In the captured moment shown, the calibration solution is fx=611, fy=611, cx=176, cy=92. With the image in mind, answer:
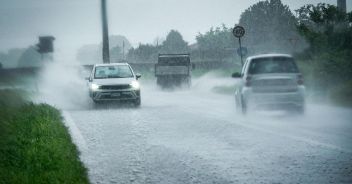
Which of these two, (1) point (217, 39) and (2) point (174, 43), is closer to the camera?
(1) point (217, 39)

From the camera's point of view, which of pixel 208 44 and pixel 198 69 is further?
pixel 208 44

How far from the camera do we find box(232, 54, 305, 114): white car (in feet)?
53.3

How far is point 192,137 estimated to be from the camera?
41.1 ft

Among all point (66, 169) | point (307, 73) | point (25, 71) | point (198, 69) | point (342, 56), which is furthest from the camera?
point (198, 69)

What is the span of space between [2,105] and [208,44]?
8704cm

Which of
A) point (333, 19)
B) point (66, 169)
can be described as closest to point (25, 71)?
point (333, 19)

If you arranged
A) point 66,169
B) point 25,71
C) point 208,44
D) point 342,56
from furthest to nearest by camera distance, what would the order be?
point 208,44
point 25,71
point 342,56
point 66,169

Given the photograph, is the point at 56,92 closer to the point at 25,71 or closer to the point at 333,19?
the point at 333,19

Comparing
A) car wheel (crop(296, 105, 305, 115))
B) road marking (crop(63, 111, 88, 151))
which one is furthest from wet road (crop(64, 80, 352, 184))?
car wheel (crop(296, 105, 305, 115))

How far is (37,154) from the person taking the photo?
963 cm

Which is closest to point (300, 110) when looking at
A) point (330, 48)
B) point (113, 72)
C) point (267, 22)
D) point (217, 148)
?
point (217, 148)

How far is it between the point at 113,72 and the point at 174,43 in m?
98.3

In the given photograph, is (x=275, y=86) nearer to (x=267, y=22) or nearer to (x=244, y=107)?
(x=244, y=107)

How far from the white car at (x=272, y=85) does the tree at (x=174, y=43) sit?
305 feet
